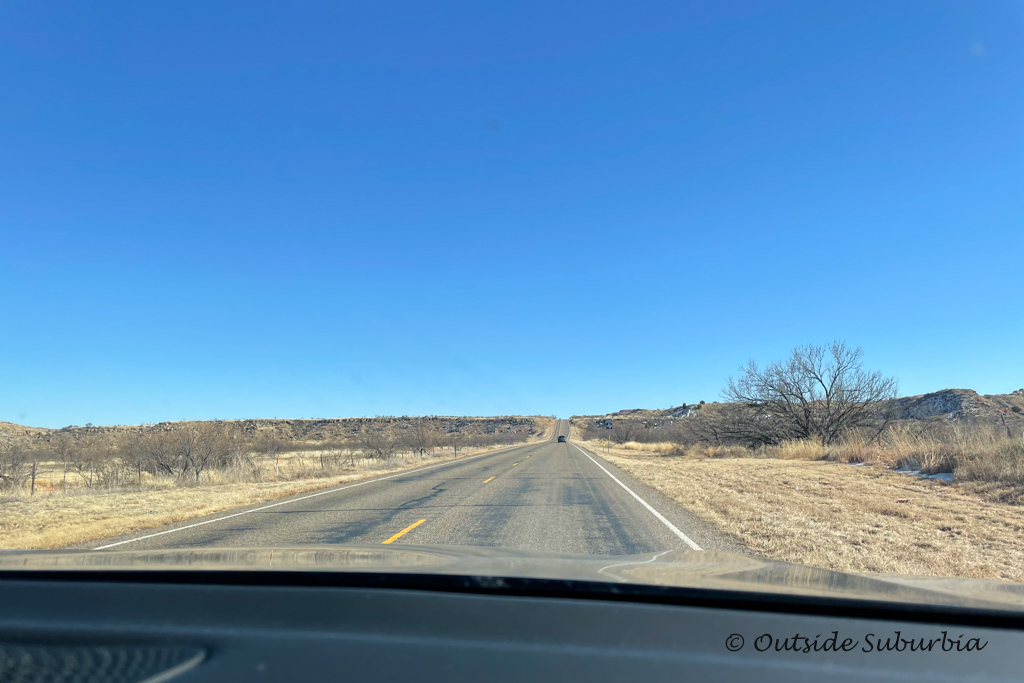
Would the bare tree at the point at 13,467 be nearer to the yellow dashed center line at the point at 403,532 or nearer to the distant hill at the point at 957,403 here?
the yellow dashed center line at the point at 403,532

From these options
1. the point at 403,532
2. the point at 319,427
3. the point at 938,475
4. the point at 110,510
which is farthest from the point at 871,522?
the point at 319,427

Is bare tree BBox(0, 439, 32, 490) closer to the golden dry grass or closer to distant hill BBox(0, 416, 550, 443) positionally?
the golden dry grass

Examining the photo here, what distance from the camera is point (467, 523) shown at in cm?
1008

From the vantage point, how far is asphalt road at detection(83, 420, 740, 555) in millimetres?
8258

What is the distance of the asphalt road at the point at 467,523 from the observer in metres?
8.26

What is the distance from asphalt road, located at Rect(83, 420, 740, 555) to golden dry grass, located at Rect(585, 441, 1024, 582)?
31.9 inches

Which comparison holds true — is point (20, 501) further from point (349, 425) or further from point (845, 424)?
point (349, 425)

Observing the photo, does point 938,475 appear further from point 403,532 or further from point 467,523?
point 403,532

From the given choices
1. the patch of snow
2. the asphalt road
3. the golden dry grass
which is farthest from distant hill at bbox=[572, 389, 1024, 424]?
the asphalt road

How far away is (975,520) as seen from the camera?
354 inches

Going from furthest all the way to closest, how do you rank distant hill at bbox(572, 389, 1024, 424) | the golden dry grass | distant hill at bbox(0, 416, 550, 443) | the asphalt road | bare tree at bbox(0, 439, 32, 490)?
distant hill at bbox(0, 416, 550, 443), distant hill at bbox(572, 389, 1024, 424), bare tree at bbox(0, 439, 32, 490), the asphalt road, the golden dry grass

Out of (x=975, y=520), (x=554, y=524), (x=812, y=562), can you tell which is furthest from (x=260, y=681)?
(x=975, y=520)

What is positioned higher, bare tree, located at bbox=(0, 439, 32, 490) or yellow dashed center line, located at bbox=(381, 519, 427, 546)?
bare tree, located at bbox=(0, 439, 32, 490)

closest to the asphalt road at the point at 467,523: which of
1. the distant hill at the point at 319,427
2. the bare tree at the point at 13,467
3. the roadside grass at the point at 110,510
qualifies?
the roadside grass at the point at 110,510
